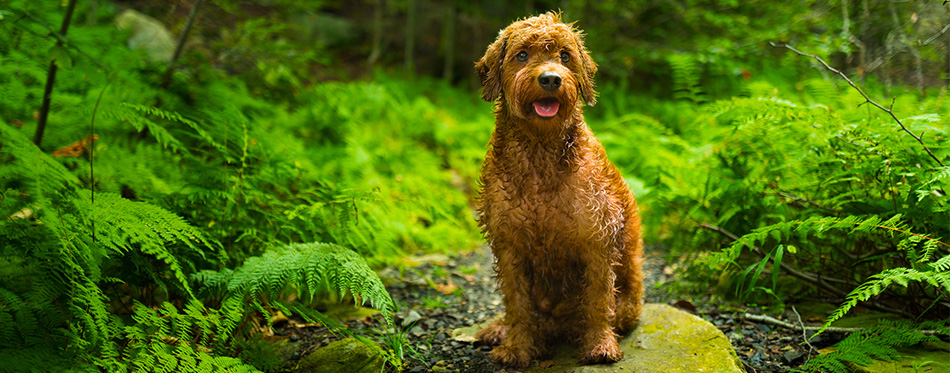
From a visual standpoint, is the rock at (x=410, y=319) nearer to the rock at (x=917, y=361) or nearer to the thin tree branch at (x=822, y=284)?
the thin tree branch at (x=822, y=284)

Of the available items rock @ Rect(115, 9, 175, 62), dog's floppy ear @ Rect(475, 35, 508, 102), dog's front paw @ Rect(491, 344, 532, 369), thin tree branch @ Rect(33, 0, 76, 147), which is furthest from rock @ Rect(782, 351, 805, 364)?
rock @ Rect(115, 9, 175, 62)

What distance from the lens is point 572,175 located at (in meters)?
3.02

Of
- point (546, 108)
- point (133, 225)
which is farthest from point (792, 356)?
point (133, 225)

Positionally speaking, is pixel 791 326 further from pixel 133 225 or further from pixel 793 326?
pixel 133 225

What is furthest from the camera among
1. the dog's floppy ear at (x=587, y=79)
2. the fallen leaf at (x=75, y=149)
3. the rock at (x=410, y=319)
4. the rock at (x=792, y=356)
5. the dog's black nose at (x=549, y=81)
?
the fallen leaf at (x=75, y=149)

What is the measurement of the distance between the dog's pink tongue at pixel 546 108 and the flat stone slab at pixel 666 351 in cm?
143

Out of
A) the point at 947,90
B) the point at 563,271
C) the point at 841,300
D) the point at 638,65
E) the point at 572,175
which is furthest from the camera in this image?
the point at 638,65

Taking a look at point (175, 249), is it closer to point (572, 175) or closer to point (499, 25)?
point (572, 175)

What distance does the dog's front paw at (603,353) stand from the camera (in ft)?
10.3

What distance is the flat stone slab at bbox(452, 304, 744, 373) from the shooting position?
3.08 meters

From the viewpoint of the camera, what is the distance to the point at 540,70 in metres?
2.66

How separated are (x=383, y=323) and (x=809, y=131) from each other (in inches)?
130

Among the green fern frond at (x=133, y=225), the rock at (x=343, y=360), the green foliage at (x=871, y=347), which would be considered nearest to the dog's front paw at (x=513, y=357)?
the rock at (x=343, y=360)

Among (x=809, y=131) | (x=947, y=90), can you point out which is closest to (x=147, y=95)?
(x=809, y=131)
